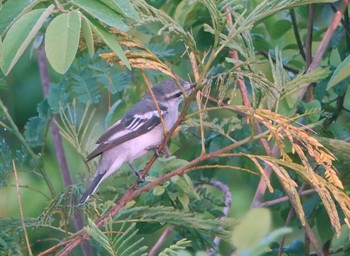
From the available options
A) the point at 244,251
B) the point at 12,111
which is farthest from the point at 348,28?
the point at 244,251

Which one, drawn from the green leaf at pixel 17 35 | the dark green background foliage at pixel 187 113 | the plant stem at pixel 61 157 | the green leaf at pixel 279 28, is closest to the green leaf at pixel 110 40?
the dark green background foliage at pixel 187 113

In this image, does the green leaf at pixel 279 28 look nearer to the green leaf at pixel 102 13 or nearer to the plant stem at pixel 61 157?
the plant stem at pixel 61 157

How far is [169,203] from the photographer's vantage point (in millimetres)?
3764

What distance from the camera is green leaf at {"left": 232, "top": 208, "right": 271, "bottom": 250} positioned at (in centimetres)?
141

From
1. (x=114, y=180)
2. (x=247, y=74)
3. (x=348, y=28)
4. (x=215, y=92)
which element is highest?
(x=247, y=74)

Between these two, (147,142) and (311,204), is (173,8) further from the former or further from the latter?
(311,204)

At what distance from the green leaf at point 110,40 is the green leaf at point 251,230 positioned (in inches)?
43.7

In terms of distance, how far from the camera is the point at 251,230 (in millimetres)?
1440

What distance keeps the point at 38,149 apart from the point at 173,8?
101cm

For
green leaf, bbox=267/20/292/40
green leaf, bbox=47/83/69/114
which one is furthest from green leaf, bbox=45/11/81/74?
green leaf, bbox=267/20/292/40

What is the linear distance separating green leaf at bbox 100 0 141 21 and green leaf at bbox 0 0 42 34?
224 millimetres

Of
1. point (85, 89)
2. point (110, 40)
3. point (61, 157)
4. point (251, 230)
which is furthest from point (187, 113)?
point (251, 230)

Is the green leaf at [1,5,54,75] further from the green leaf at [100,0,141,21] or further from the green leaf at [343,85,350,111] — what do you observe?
the green leaf at [343,85,350,111]

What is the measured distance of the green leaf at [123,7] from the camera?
2.49 metres
